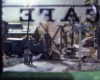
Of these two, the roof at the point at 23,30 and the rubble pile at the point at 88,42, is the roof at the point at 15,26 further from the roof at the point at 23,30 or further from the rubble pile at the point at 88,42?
the rubble pile at the point at 88,42

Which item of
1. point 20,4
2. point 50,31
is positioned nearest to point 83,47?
point 50,31

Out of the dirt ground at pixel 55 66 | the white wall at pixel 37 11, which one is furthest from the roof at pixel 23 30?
the dirt ground at pixel 55 66

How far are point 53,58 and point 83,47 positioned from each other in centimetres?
117

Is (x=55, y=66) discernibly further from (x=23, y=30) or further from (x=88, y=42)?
(x=23, y=30)

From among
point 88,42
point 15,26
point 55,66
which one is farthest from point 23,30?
point 88,42

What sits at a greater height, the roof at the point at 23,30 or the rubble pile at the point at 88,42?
the roof at the point at 23,30

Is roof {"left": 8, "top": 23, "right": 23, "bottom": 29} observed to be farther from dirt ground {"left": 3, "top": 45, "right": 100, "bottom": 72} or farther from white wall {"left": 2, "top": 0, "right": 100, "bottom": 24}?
dirt ground {"left": 3, "top": 45, "right": 100, "bottom": 72}

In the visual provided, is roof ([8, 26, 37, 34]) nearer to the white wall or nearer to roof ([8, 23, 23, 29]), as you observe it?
roof ([8, 23, 23, 29])

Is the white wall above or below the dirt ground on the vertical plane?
above

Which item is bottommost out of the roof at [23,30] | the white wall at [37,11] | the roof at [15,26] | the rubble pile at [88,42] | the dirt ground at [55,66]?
the dirt ground at [55,66]

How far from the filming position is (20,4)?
183 inches

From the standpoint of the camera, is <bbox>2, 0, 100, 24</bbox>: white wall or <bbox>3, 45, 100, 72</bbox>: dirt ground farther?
<bbox>2, 0, 100, 24</bbox>: white wall

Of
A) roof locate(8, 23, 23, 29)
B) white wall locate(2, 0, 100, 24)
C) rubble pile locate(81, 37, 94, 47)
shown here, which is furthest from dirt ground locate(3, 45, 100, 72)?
white wall locate(2, 0, 100, 24)

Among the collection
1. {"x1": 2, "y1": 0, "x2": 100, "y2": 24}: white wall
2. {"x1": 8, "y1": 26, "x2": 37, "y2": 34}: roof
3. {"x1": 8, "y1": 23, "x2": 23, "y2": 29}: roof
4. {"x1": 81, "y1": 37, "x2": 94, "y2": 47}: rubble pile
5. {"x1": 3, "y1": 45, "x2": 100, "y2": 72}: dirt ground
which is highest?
{"x1": 2, "y1": 0, "x2": 100, "y2": 24}: white wall
